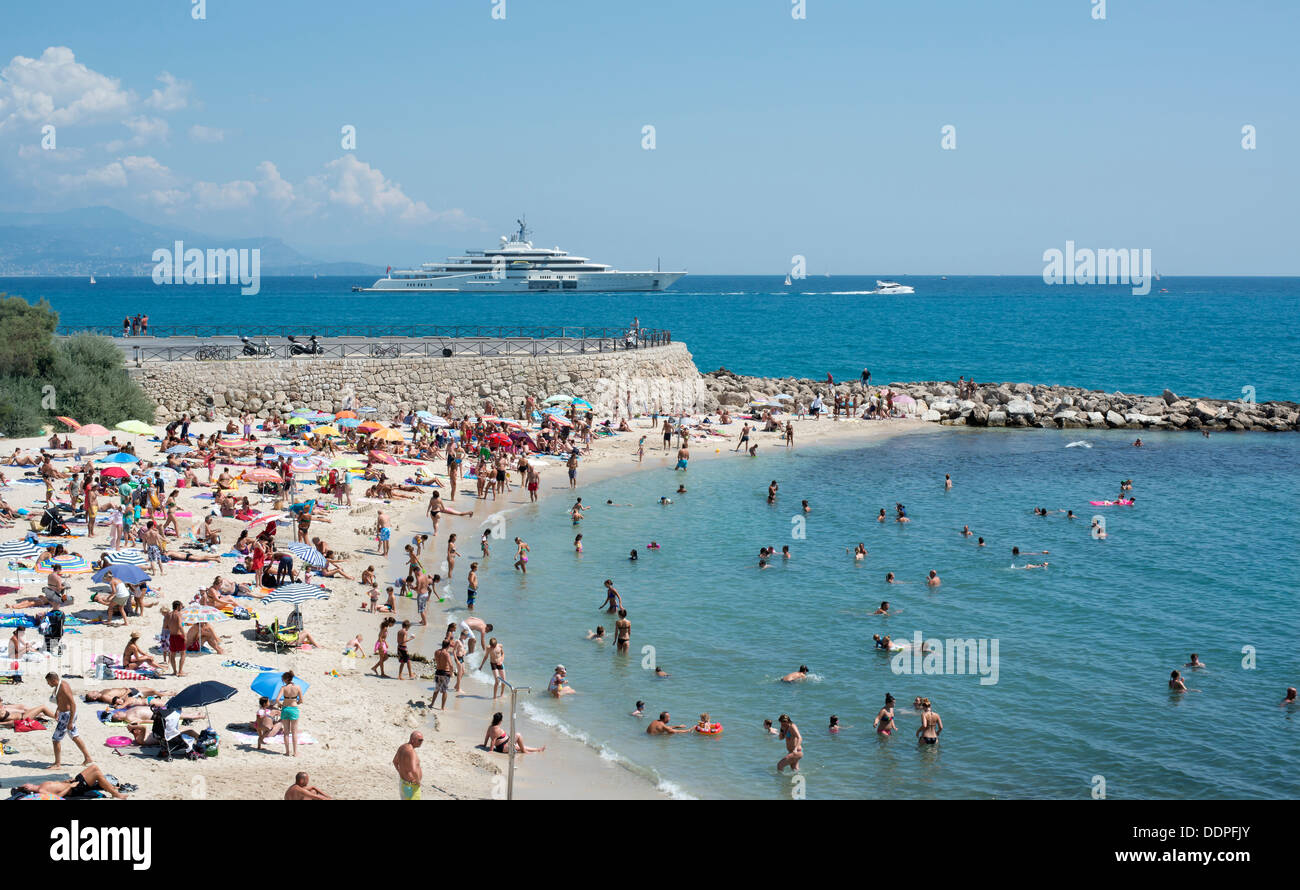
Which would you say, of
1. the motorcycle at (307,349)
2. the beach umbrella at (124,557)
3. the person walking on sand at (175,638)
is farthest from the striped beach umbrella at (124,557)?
the motorcycle at (307,349)

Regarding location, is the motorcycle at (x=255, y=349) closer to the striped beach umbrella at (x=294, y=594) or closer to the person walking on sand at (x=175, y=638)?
the striped beach umbrella at (x=294, y=594)

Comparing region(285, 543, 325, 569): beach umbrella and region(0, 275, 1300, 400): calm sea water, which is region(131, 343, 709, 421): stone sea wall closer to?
region(285, 543, 325, 569): beach umbrella

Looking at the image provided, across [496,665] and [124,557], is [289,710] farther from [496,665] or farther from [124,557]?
[124,557]

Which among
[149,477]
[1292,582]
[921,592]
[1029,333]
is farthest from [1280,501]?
[1029,333]

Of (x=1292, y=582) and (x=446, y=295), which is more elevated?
(x=446, y=295)

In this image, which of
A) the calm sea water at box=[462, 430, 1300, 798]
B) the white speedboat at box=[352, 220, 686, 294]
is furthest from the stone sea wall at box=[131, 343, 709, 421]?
the white speedboat at box=[352, 220, 686, 294]

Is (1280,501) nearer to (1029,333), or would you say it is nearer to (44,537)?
(44,537)
